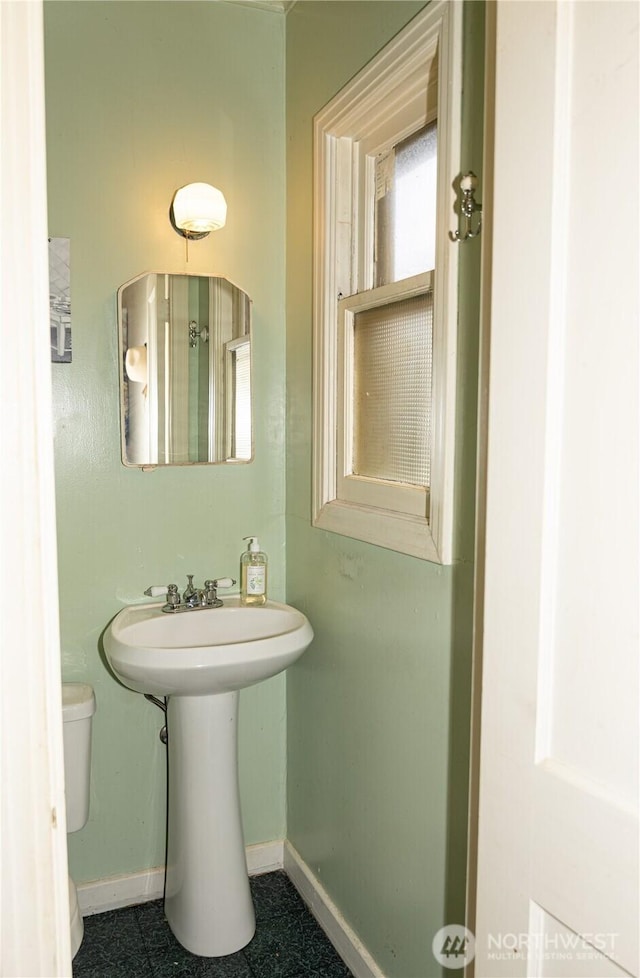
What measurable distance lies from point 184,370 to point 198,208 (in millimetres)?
452

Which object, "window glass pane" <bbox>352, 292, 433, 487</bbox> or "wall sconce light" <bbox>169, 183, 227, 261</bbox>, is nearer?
"window glass pane" <bbox>352, 292, 433, 487</bbox>

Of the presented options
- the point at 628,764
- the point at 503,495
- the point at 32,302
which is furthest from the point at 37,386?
the point at 628,764

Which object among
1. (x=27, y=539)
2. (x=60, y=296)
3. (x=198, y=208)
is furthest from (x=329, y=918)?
(x=198, y=208)

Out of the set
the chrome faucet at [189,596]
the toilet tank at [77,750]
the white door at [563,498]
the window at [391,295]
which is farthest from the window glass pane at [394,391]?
the toilet tank at [77,750]

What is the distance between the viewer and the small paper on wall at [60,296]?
2.03 m

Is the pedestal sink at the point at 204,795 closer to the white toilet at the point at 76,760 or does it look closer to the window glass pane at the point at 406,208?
the white toilet at the point at 76,760

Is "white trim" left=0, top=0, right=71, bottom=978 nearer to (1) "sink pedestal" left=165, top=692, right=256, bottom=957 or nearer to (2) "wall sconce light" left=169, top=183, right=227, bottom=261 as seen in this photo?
(1) "sink pedestal" left=165, top=692, right=256, bottom=957

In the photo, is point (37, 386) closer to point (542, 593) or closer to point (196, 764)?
point (542, 593)

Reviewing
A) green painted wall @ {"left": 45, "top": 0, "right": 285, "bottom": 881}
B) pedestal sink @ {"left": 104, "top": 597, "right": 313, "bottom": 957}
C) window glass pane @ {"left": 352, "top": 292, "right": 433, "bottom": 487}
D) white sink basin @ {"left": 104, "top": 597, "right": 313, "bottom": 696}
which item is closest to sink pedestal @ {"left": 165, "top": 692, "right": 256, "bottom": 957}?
pedestal sink @ {"left": 104, "top": 597, "right": 313, "bottom": 957}

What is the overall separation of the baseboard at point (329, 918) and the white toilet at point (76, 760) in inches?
25.0

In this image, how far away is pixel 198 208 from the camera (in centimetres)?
208

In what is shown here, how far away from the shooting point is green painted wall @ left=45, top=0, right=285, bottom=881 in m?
2.04

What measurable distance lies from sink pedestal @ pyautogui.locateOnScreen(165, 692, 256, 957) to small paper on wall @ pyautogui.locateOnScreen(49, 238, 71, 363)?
1012 mm

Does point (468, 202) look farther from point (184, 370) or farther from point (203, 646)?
point (203, 646)
